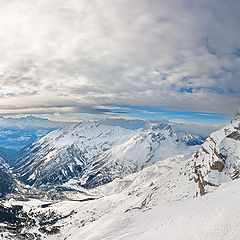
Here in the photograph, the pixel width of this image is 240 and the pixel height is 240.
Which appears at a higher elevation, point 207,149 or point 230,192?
point 230,192

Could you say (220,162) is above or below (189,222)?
below

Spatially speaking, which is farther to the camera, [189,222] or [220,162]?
[220,162]

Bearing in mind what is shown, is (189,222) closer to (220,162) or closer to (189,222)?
(189,222)

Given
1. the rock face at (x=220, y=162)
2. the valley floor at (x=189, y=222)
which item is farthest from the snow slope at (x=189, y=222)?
the rock face at (x=220, y=162)

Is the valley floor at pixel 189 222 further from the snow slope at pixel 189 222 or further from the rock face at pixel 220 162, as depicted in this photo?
the rock face at pixel 220 162

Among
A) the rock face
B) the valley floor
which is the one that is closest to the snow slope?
the valley floor

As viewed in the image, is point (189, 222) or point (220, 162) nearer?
point (189, 222)

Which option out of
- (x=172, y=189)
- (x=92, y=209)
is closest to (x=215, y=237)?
(x=172, y=189)

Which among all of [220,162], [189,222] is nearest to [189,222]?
[189,222]

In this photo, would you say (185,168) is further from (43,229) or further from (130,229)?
(43,229)
